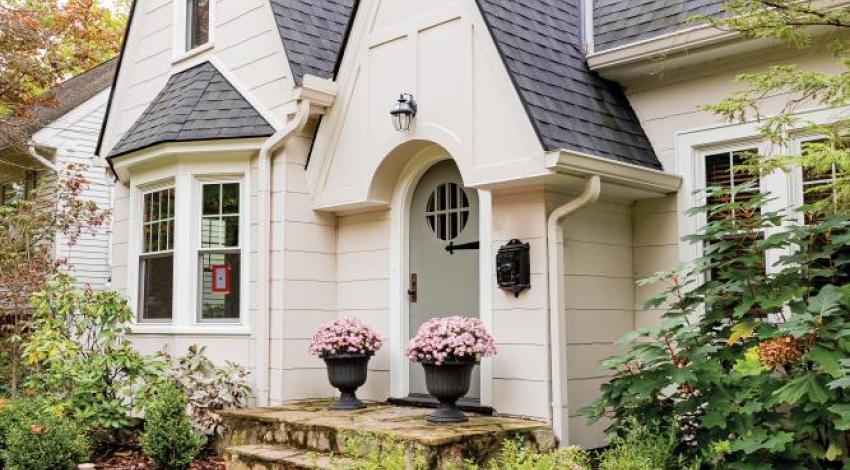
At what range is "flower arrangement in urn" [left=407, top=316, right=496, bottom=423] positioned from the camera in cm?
587

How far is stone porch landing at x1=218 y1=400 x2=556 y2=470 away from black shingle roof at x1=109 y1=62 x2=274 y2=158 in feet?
9.13

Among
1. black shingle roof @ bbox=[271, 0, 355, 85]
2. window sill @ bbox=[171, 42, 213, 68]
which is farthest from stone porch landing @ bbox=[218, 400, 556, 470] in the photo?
window sill @ bbox=[171, 42, 213, 68]

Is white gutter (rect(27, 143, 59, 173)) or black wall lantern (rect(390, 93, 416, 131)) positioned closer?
black wall lantern (rect(390, 93, 416, 131))

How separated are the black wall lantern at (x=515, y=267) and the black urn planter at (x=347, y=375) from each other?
4.94ft

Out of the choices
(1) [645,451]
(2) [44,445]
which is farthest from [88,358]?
(1) [645,451]

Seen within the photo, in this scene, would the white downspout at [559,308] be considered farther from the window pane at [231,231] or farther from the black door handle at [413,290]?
the window pane at [231,231]

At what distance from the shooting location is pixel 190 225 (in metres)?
8.05

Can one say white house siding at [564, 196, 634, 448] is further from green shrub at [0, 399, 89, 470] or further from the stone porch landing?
green shrub at [0, 399, 89, 470]

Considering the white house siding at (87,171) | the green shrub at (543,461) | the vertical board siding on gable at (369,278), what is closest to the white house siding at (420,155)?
the vertical board siding on gable at (369,278)

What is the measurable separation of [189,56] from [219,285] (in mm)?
2805

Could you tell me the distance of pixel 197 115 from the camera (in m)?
8.20

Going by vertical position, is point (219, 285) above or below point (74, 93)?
below

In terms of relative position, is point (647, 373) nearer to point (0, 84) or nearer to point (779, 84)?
point (779, 84)

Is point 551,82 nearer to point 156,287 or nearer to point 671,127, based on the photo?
point 671,127
